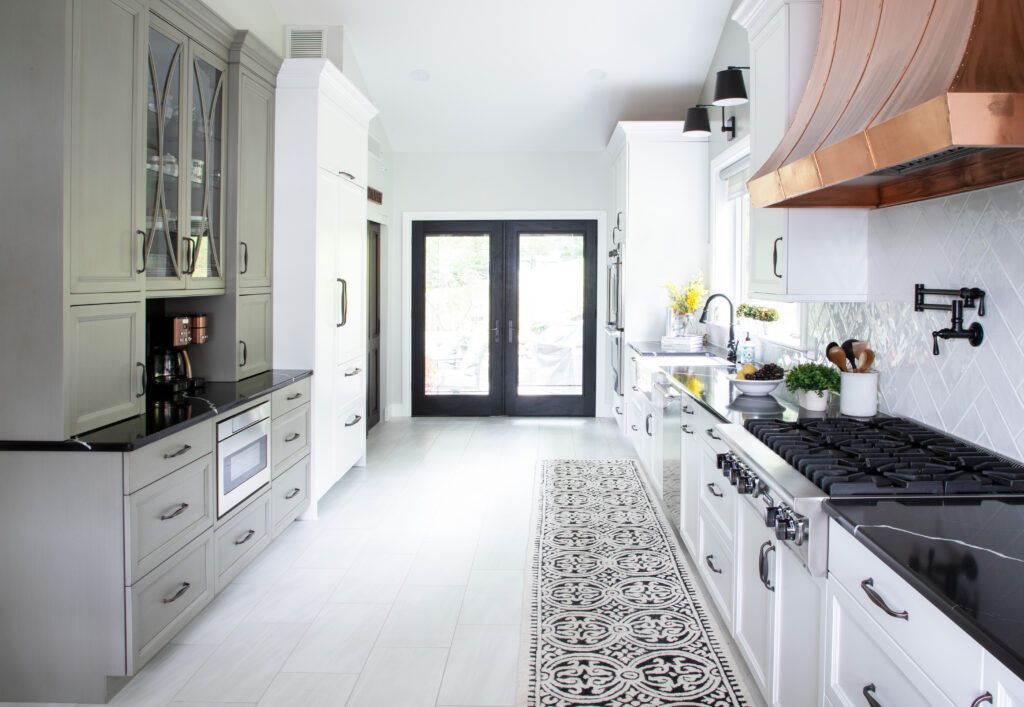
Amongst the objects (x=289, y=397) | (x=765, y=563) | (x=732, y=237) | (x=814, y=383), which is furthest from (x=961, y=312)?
(x=732, y=237)

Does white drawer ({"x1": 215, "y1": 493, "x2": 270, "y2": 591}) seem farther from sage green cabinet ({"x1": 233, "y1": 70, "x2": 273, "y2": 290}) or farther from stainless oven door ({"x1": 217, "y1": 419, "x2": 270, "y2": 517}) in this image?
sage green cabinet ({"x1": 233, "y1": 70, "x2": 273, "y2": 290})

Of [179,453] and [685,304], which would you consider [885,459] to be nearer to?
[179,453]

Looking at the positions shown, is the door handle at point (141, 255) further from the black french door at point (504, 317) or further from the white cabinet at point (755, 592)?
the black french door at point (504, 317)

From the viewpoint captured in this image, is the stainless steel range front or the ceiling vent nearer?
the stainless steel range front

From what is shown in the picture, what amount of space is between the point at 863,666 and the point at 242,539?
2679 millimetres

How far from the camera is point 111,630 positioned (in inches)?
98.6

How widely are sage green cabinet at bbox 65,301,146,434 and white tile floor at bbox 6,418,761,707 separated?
35.7 inches

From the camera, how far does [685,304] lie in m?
5.96

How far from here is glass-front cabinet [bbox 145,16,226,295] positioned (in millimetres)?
3125

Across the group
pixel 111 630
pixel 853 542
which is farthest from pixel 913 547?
pixel 111 630

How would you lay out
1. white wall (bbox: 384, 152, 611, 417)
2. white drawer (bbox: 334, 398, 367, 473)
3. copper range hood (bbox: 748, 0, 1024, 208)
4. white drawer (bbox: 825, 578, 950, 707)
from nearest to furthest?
1. white drawer (bbox: 825, 578, 950, 707)
2. copper range hood (bbox: 748, 0, 1024, 208)
3. white drawer (bbox: 334, 398, 367, 473)
4. white wall (bbox: 384, 152, 611, 417)

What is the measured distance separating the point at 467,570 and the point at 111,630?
1.63 m

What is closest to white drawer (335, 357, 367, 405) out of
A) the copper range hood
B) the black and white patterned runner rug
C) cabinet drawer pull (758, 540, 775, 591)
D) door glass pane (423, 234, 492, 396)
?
the black and white patterned runner rug

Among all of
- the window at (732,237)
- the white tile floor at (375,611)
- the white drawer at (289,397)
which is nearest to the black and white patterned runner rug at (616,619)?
the white tile floor at (375,611)
